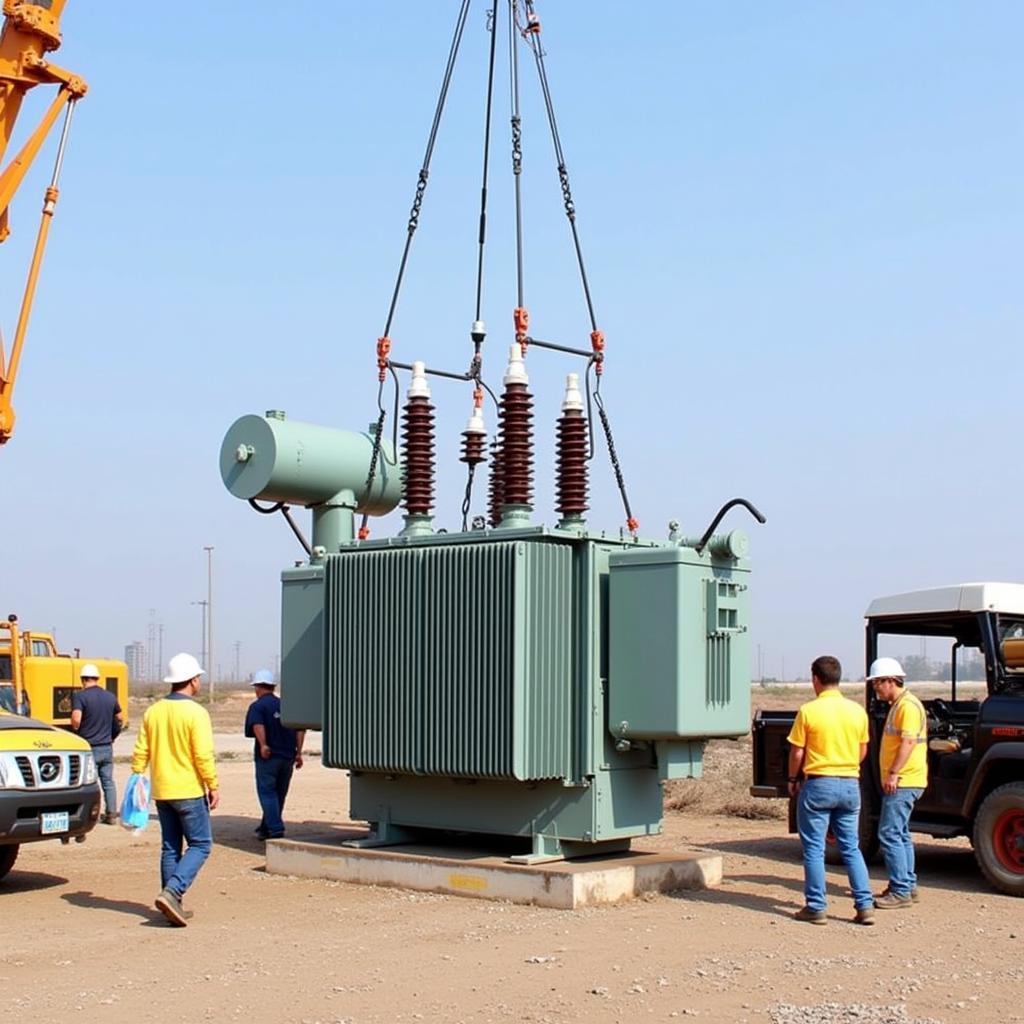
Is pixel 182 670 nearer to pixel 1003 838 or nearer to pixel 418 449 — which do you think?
pixel 418 449

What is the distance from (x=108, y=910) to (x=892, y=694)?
6266 mm

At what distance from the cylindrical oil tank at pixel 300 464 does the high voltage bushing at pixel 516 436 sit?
2.13m

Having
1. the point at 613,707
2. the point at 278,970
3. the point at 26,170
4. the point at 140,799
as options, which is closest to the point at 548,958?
the point at 278,970

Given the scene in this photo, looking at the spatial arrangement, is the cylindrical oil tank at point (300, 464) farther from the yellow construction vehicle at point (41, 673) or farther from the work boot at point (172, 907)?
the yellow construction vehicle at point (41, 673)

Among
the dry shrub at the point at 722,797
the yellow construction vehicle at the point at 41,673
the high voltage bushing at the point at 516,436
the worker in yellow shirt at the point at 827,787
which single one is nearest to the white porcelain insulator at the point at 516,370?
the high voltage bushing at the point at 516,436

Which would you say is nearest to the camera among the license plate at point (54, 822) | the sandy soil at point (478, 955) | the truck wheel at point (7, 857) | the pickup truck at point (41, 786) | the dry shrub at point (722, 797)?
the sandy soil at point (478, 955)

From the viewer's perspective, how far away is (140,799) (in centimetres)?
1107

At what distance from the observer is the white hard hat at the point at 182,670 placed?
425 inches

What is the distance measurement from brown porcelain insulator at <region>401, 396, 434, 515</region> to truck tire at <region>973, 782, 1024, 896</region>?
527 cm

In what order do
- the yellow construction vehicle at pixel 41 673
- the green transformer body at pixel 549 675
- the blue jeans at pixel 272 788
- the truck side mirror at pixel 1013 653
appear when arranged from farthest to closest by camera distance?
the yellow construction vehicle at pixel 41 673 → the blue jeans at pixel 272 788 → the truck side mirror at pixel 1013 653 → the green transformer body at pixel 549 675

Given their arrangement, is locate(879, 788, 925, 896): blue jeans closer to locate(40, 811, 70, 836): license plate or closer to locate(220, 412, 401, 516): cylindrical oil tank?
locate(220, 412, 401, 516): cylindrical oil tank

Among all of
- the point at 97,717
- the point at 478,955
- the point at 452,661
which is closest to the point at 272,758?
the point at 97,717

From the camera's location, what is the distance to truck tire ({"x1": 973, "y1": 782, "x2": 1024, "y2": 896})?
38.9 feet

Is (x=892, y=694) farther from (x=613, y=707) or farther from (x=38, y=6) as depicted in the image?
(x=38, y=6)
